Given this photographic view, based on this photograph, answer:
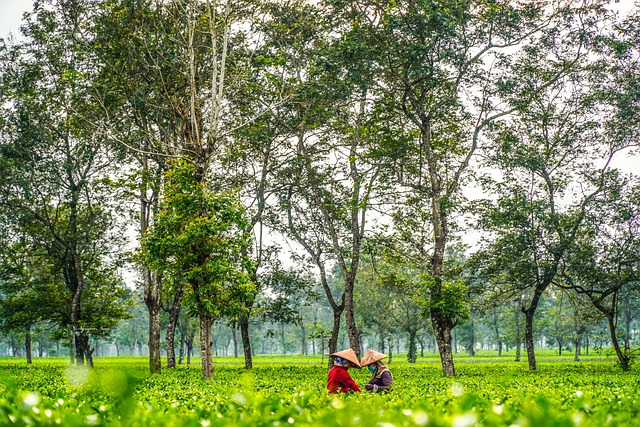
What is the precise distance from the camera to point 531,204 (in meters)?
26.1

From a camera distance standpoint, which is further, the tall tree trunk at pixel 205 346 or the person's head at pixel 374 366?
the tall tree trunk at pixel 205 346

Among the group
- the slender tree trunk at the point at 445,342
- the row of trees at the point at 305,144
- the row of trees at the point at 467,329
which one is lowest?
the row of trees at the point at 467,329

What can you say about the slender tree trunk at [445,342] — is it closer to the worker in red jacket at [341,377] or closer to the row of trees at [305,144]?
the row of trees at [305,144]

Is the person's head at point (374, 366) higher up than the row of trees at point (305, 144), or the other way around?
the row of trees at point (305, 144)

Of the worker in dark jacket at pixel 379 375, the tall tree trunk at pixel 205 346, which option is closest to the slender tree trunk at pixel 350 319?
the tall tree trunk at pixel 205 346

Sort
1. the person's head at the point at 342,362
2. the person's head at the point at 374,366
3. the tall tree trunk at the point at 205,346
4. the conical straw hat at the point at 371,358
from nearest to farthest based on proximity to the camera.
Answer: the person's head at the point at 342,362, the conical straw hat at the point at 371,358, the person's head at the point at 374,366, the tall tree trunk at the point at 205,346

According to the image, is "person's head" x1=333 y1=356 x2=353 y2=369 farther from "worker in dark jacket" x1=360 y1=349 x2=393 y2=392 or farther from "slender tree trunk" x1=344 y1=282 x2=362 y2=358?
A: "slender tree trunk" x1=344 y1=282 x2=362 y2=358

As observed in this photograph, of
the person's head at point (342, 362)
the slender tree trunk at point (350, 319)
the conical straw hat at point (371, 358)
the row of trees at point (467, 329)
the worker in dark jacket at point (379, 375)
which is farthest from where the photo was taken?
the row of trees at point (467, 329)

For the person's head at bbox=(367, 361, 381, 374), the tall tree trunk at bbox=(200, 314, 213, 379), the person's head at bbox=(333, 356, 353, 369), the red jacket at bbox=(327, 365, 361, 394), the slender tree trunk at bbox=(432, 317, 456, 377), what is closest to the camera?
the red jacket at bbox=(327, 365, 361, 394)

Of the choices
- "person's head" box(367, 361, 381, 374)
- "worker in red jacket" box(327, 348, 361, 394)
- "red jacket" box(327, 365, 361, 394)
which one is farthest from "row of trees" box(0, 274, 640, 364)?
"red jacket" box(327, 365, 361, 394)

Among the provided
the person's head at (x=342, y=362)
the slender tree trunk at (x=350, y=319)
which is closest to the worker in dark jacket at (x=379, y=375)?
the person's head at (x=342, y=362)

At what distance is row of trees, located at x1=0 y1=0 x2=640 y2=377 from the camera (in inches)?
770

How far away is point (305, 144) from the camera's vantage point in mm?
27875

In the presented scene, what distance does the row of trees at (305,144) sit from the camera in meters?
19.5
